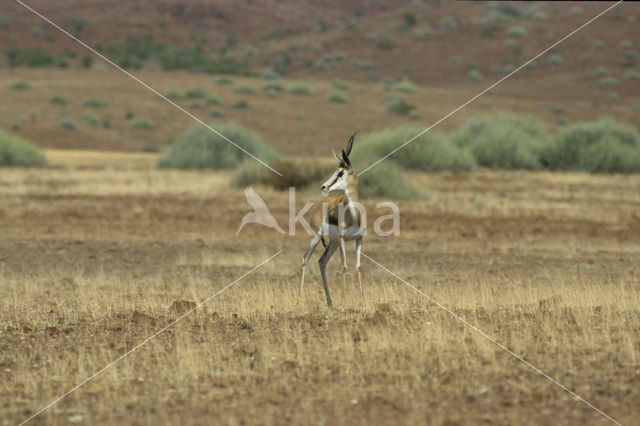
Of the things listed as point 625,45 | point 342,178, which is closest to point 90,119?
point 342,178

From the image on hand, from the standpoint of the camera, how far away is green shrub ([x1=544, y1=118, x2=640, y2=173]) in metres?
31.6

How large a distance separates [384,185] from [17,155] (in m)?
15.6

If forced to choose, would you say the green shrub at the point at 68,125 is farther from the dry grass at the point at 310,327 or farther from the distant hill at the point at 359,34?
the distant hill at the point at 359,34

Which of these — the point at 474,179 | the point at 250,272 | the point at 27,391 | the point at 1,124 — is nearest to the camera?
the point at 27,391

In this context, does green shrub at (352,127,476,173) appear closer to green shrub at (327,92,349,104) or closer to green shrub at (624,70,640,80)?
green shrub at (327,92,349,104)

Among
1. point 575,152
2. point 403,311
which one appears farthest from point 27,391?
point 575,152

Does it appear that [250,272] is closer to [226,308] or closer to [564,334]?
[226,308]

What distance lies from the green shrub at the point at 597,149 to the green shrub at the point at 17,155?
19030 millimetres

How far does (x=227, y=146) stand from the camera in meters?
32.5

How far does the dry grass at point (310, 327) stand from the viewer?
20.5ft

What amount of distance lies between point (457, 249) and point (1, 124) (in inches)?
1424

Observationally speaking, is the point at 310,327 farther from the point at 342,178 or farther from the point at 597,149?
the point at 597,149

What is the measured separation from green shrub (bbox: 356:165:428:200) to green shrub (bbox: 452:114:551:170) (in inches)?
396

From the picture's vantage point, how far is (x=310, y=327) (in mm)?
8453
